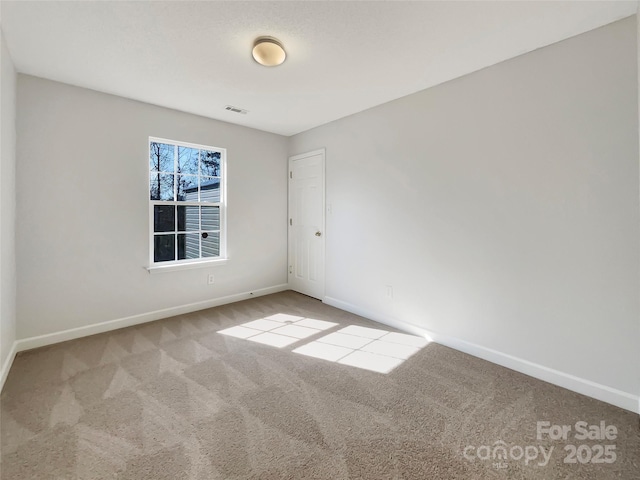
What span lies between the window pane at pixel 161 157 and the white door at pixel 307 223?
169 centimetres

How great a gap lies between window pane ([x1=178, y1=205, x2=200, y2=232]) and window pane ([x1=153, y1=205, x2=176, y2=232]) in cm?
8

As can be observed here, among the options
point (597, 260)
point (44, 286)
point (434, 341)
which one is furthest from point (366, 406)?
point (44, 286)

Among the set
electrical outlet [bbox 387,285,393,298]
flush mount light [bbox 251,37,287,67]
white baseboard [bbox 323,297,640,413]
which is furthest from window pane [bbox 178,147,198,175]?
white baseboard [bbox 323,297,640,413]

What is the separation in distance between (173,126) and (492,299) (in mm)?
3789

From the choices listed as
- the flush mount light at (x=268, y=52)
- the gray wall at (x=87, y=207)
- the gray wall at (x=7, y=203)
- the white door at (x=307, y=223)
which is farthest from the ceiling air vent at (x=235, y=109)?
the gray wall at (x=7, y=203)

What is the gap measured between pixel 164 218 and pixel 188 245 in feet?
1.44

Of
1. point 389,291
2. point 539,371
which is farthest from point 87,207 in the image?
point 539,371

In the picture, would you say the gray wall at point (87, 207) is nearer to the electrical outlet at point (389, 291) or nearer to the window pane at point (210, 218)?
the window pane at point (210, 218)

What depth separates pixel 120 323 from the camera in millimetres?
3098

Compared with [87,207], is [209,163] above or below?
above

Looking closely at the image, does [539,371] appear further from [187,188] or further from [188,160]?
[188,160]

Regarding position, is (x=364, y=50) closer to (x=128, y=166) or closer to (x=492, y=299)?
(x=492, y=299)

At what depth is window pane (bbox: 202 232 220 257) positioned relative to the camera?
382cm

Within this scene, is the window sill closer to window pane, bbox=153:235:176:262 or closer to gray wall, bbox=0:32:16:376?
window pane, bbox=153:235:176:262
